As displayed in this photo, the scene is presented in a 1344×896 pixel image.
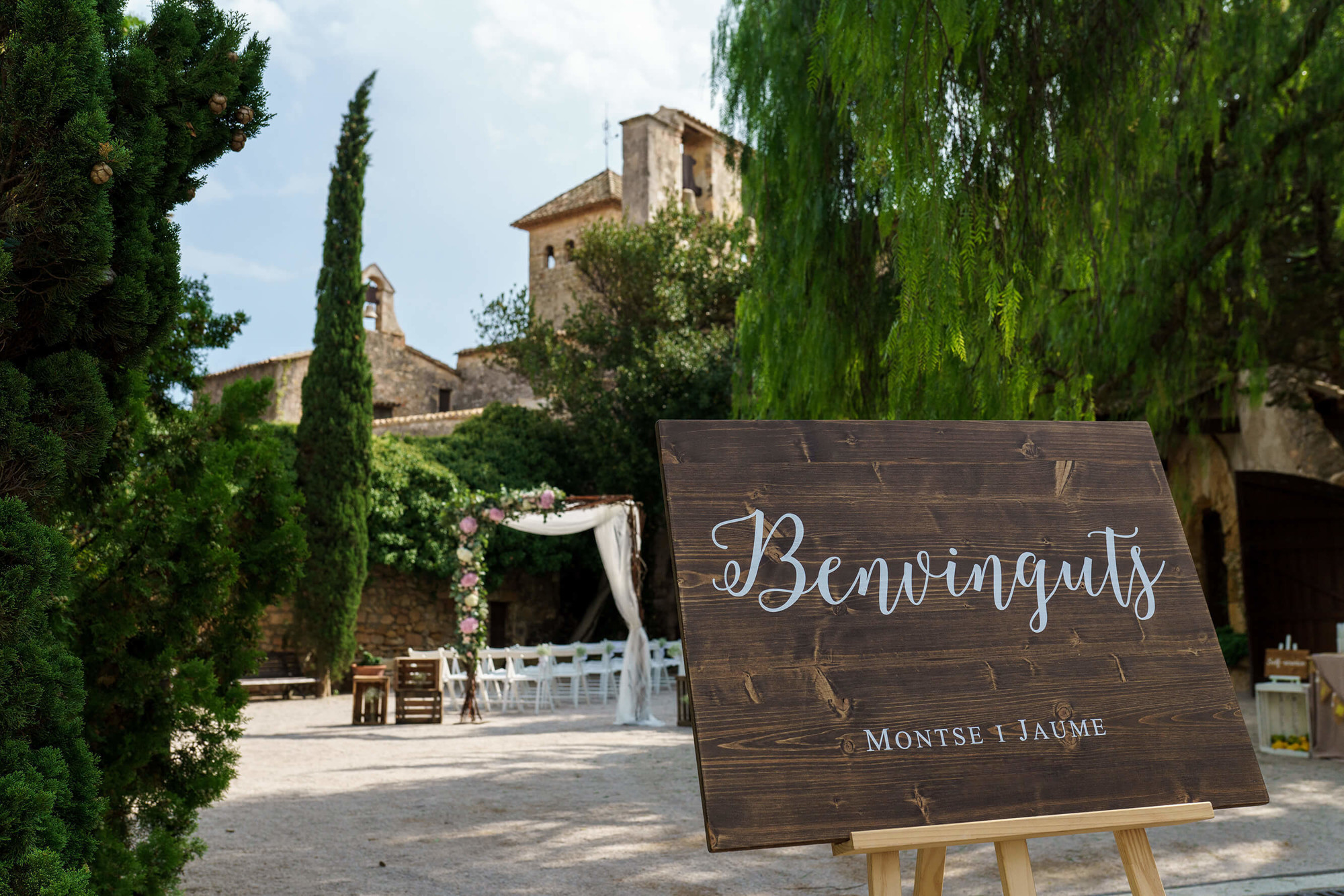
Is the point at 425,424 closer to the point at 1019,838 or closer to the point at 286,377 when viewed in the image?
the point at 286,377

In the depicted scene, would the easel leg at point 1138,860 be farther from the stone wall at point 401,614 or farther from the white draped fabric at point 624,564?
the stone wall at point 401,614

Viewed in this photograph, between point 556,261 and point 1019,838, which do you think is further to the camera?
point 556,261

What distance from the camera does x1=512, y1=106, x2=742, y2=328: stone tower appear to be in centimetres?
2022

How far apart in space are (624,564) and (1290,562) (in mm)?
7376

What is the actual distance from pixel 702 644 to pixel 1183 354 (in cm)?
499

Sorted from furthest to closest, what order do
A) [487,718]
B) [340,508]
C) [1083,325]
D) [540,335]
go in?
1. [540,335]
2. [340,508]
3. [487,718]
4. [1083,325]

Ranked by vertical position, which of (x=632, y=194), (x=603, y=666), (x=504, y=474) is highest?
(x=632, y=194)

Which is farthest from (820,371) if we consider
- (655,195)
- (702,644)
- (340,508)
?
(655,195)

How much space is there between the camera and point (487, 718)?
10227mm

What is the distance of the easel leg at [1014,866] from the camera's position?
172 centimetres

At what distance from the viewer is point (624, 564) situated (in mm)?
10141

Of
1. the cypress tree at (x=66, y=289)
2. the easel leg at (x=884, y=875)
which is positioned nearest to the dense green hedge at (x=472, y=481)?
the cypress tree at (x=66, y=289)

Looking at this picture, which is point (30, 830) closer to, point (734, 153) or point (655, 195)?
point (734, 153)

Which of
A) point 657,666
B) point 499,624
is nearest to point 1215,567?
point 657,666
